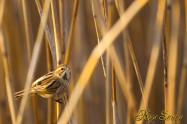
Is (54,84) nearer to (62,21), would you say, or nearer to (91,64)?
(62,21)

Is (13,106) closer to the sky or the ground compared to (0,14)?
closer to the ground

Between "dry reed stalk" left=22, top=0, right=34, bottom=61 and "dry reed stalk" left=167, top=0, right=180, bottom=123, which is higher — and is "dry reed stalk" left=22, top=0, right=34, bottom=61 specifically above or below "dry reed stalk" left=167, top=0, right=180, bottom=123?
above

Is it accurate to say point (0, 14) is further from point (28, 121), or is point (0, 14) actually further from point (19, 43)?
point (28, 121)

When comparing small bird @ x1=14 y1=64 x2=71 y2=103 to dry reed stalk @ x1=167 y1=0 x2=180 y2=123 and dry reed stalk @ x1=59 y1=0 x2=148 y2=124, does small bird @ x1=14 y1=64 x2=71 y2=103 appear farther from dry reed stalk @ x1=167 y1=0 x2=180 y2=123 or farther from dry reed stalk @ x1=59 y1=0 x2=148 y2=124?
dry reed stalk @ x1=167 y1=0 x2=180 y2=123

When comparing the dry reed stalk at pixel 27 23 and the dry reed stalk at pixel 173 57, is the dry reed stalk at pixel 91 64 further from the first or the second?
the dry reed stalk at pixel 27 23

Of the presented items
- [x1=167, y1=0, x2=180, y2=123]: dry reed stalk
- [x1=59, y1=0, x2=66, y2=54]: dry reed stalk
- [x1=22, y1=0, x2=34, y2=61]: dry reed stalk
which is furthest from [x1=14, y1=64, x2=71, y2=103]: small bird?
[x1=167, y1=0, x2=180, y2=123]: dry reed stalk

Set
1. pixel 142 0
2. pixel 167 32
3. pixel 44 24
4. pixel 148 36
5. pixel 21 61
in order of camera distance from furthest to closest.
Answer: pixel 21 61
pixel 148 36
pixel 167 32
pixel 44 24
pixel 142 0

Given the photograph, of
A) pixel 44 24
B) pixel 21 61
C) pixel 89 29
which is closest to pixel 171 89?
pixel 44 24

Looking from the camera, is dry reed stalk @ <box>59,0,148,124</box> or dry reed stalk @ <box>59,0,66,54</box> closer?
dry reed stalk @ <box>59,0,148,124</box>

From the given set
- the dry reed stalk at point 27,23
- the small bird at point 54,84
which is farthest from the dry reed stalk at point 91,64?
the dry reed stalk at point 27,23
